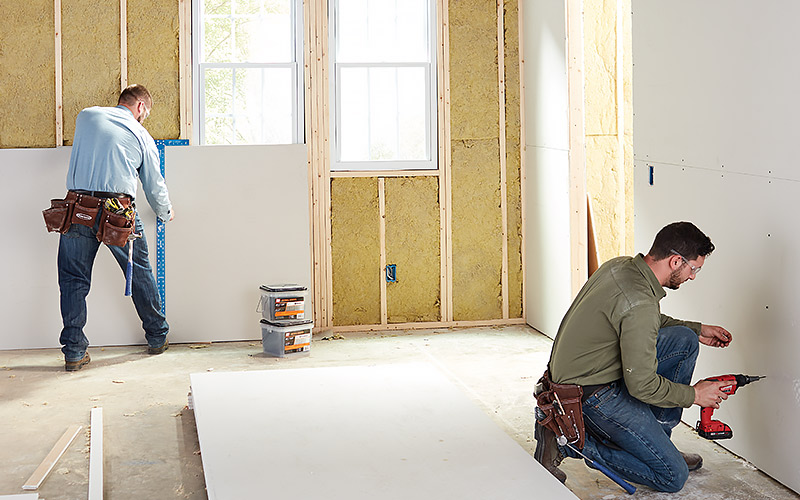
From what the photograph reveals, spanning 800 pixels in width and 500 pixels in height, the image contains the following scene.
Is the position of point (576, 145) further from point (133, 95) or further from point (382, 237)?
point (133, 95)

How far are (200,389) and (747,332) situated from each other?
2437mm

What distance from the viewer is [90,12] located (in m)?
5.87

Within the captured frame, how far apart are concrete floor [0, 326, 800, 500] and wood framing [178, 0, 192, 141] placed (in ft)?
4.97

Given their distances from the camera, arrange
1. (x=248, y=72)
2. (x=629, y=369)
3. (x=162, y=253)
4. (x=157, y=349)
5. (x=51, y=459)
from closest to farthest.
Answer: (x=629, y=369) → (x=51, y=459) → (x=157, y=349) → (x=162, y=253) → (x=248, y=72)

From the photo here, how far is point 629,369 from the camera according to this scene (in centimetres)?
300

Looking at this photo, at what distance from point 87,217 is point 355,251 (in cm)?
191

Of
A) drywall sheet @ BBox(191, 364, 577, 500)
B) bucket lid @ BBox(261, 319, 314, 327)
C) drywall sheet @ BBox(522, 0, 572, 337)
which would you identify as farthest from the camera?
drywall sheet @ BBox(522, 0, 572, 337)

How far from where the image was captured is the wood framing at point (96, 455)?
10.4ft

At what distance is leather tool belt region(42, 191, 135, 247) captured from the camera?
5.08 m

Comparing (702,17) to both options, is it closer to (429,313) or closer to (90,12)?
(429,313)

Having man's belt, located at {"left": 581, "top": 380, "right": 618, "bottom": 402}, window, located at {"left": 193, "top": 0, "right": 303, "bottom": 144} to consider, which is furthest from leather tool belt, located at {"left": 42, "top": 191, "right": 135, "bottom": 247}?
man's belt, located at {"left": 581, "top": 380, "right": 618, "bottom": 402}

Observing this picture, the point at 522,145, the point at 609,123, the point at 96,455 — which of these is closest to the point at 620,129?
the point at 609,123

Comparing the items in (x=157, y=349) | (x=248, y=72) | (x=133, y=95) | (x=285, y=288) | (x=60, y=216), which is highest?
(x=248, y=72)

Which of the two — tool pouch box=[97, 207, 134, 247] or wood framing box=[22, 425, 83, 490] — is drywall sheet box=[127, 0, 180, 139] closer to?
tool pouch box=[97, 207, 134, 247]
